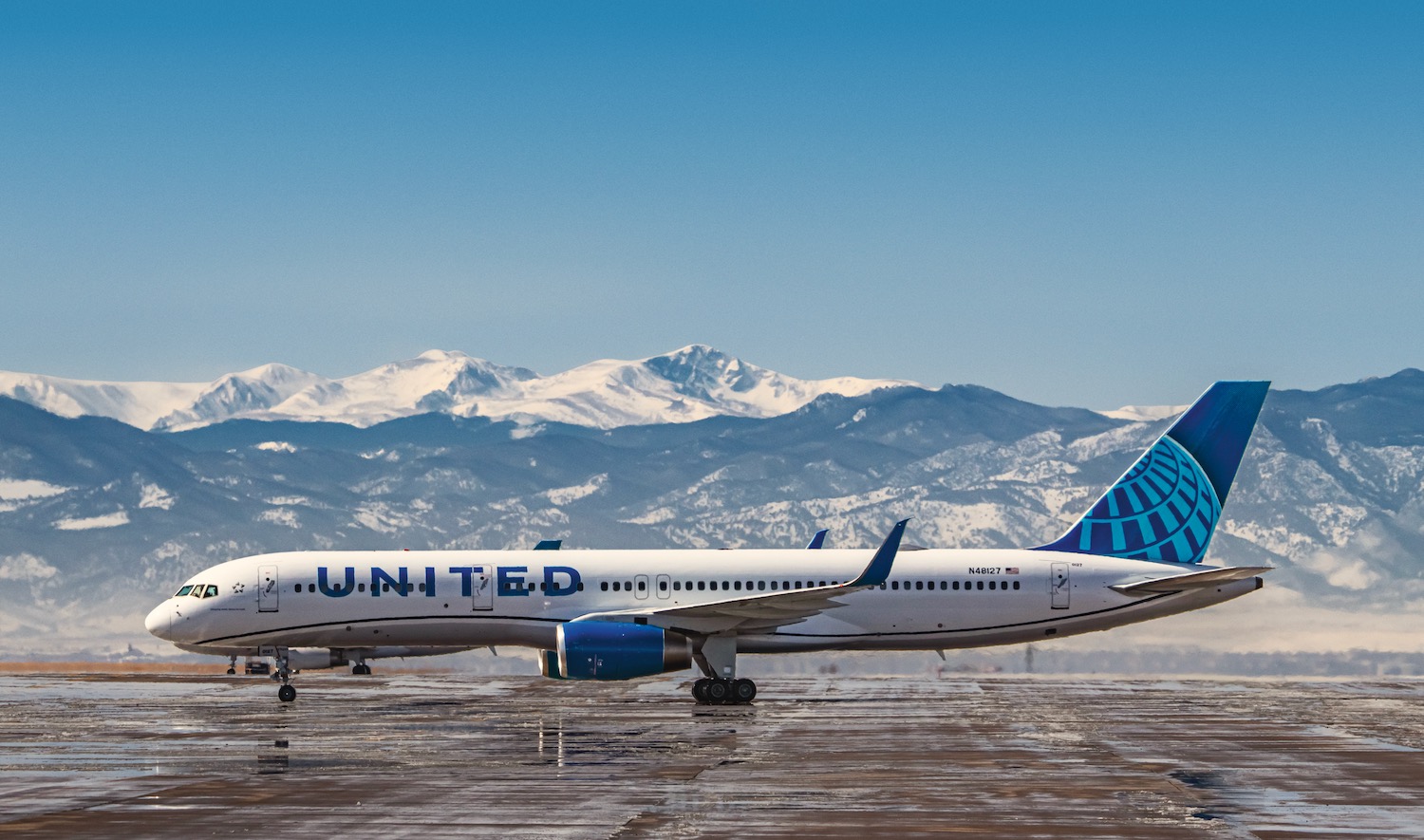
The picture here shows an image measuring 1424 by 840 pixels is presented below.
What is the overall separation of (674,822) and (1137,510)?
27.5m

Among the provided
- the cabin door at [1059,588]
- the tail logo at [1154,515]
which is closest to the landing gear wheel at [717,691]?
the cabin door at [1059,588]

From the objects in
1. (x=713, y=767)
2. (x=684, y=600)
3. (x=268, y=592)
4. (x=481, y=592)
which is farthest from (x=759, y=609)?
(x=713, y=767)

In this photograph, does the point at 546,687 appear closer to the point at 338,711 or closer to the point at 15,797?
the point at 338,711

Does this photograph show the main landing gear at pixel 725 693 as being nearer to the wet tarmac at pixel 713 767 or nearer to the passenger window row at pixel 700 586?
the wet tarmac at pixel 713 767

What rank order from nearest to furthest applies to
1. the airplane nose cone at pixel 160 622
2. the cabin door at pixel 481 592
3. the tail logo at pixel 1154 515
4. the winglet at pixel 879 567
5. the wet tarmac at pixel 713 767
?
the wet tarmac at pixel 713 767 → the winglet at pixel 879 567 → the cabin door at pixel 481 592 → the airplane nose cone at pixel 160 622 → the tail logo at pixel 1154 515

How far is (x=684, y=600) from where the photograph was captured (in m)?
40.4

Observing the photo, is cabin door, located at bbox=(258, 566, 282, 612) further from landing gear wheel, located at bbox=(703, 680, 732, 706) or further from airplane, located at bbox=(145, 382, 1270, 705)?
landing gear wheel, located at bbox=(703, 680, 732, 706)

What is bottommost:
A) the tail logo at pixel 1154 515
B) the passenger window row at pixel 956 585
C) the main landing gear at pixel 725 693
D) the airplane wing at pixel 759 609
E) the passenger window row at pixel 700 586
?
the main landing gear at pixel 725 693

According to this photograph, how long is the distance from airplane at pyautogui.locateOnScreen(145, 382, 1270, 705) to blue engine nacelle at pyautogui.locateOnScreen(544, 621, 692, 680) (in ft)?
3.44

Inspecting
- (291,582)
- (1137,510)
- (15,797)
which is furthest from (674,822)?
(1137,510)

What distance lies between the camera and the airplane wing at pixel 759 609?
124ft

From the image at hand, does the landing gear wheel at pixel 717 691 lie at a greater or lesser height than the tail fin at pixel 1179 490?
lesser

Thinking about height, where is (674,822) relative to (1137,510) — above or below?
below

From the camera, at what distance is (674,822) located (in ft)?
61.5
